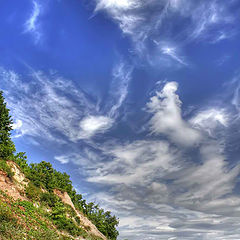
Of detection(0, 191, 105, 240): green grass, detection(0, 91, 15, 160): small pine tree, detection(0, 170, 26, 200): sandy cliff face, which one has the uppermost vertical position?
detection(0, 91, 15, 160): small pine tree

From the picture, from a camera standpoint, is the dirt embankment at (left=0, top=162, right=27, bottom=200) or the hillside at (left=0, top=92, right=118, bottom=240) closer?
the hillside at (left=0, top=92, right=118, bottom=240)

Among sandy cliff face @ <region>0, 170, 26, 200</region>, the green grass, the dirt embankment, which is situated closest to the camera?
the green grass

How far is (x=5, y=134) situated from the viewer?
3378cm

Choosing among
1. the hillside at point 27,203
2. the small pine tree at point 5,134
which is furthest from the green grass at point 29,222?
the small pine tree at point 5,134

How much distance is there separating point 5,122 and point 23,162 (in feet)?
33.5

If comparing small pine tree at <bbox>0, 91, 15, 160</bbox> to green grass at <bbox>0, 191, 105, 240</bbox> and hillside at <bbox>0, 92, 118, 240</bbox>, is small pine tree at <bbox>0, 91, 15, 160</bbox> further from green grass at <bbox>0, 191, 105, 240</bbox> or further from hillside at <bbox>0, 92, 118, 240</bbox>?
green grass at <bbox>0, 191, 105, 240</bbox>

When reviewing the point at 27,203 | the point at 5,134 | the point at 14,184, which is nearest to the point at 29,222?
the point at 27,203

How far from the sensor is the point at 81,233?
36.1 meters

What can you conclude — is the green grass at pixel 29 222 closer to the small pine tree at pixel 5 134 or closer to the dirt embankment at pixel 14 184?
the dirt embankment at pixel 14 184

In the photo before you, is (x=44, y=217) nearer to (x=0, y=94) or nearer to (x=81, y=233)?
(x=81, y=233)

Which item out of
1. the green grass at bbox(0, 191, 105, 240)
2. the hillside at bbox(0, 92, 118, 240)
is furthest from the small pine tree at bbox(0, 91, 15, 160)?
the green grass at bbox(0, 191, 105, 240)

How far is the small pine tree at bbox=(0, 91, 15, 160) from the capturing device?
31.0 metres

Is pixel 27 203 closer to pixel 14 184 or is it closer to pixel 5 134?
pixel 14 184

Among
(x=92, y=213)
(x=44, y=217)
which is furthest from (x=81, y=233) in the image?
(x=92, y=213)
